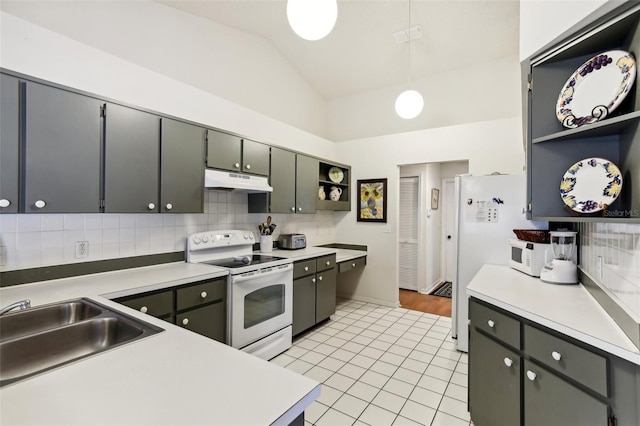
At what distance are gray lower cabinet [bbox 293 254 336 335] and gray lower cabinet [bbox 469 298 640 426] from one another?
1.76 meters

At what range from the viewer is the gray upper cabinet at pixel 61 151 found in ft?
5.34

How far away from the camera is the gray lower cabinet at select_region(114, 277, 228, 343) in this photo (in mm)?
1891

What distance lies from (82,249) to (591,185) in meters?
3.10

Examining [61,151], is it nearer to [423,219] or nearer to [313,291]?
[313,291]

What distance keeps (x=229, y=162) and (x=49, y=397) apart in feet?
7.43

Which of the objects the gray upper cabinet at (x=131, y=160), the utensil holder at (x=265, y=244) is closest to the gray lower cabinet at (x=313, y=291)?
the utensil holder at (x=265, y=244)

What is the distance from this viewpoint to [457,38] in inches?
134

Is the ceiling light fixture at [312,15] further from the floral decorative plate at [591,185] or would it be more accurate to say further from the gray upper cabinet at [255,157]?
the floral decorative plate at [591,185]

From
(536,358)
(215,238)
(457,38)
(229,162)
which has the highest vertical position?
(457,38)

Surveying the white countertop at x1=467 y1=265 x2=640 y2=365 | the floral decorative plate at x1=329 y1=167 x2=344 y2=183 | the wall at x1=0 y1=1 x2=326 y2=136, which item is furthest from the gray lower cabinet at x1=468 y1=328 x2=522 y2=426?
the wall at x1=0 y1=1 x2=326 y2=136

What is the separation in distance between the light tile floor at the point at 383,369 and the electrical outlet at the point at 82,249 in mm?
1810

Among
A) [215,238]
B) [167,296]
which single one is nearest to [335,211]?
[215,238]

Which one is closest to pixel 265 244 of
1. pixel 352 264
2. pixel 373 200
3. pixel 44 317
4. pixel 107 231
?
pixel 352 264

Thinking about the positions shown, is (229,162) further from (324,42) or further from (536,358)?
(536,358)
